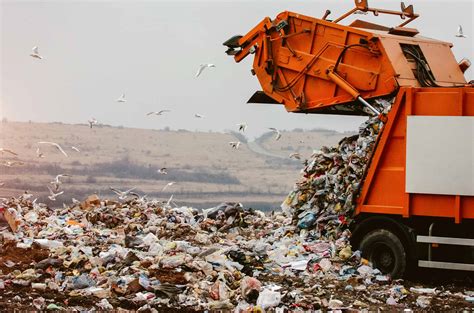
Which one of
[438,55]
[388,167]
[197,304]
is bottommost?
[197,304]

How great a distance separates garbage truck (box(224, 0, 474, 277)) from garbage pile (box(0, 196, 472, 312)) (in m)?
0.46

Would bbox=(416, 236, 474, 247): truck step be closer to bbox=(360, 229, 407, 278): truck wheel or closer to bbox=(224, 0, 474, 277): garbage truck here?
bbox=(224, 0, 474, 277): garbage truck

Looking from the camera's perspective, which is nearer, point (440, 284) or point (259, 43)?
point (440, 284)

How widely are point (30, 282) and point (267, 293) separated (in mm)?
2697

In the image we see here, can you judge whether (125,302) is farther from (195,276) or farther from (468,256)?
(468,256)

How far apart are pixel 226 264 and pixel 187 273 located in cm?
65

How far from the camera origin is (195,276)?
908 cm

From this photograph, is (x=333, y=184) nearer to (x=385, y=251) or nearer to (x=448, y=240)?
(x=385, y=251)

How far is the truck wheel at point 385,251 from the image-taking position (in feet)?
32.4

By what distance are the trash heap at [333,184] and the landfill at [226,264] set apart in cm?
2

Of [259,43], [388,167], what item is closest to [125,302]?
[388,167]

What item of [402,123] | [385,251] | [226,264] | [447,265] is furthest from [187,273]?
[402,123]

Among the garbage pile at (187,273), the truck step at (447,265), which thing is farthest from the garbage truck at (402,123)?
the garbage pile at (187,273)

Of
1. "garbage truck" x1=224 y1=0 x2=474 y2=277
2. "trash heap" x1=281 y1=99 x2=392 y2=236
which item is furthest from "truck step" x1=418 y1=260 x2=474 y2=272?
"trash heap" x1=281 y1=99 x2=392 y2=236
